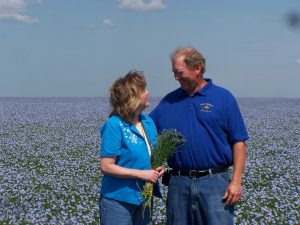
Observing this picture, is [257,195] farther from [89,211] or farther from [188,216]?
[188,216]

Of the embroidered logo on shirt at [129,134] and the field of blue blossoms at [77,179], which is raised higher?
the embroidered logo on shirt at [129,134]

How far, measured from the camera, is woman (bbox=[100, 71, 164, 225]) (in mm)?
4148

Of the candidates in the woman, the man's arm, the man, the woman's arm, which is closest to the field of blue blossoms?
the man

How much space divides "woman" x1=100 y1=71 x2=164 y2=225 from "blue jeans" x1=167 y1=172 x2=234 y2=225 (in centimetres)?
34

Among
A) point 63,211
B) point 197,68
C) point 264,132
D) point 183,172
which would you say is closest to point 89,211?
point 63,211

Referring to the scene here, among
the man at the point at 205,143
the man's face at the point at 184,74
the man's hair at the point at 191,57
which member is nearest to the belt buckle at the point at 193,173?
the man at the point at 205,143

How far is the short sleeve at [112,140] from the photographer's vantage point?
4.15 metres

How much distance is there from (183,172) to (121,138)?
0.70m

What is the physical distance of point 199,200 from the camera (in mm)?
4559

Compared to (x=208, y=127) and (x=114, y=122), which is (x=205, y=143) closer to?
(x=208, y=127)

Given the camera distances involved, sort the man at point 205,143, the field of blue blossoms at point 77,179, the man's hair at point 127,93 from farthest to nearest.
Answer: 1. the field of blue blossoms at point 77,179
2. the man at point 205,143
3. the man's hair at point 127,93

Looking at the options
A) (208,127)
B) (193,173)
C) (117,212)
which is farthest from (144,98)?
(117,212)

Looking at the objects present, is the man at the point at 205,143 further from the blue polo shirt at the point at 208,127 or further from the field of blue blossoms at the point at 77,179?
the field of blue blossoms at the point at 77,179

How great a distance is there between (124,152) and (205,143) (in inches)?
27.7
